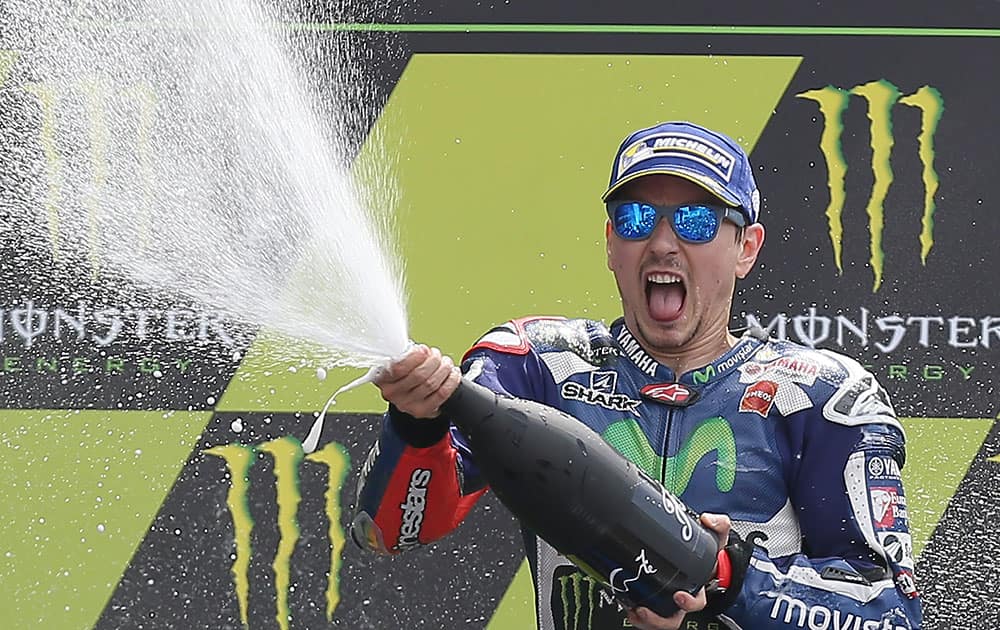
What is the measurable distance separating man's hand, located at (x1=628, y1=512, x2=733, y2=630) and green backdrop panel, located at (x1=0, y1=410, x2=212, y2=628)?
143 cm

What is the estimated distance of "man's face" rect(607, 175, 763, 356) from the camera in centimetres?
210

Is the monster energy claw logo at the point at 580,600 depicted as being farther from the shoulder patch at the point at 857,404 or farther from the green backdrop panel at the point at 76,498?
the green backdrop panel at the point at 76,498

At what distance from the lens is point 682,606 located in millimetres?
1859

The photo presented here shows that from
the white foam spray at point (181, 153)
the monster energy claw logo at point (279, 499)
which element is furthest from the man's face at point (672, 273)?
the monster energy claw logo at point (279, 499)

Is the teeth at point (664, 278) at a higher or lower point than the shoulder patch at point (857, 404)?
higher

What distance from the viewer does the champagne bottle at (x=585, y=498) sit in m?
1.78

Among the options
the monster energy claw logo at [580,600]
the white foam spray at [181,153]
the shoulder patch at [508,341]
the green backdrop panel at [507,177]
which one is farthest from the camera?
the green backdrop panel at [507,177]

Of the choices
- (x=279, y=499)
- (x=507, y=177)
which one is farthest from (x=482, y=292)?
(x=279, y=499)

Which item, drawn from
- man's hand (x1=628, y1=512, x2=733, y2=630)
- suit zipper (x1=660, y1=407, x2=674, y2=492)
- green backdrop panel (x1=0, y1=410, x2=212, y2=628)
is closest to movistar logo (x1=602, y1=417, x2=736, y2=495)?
suit zipper (x1=660, y1=407, x2=674, y2=492)

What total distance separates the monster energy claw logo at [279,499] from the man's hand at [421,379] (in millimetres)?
1312

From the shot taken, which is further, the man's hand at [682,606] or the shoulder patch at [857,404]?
the shoulder patch at [857,404]

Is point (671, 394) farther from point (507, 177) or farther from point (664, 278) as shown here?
point (507, 177)

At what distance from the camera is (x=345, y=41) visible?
10.0 ft

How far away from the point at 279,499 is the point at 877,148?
1.44m
